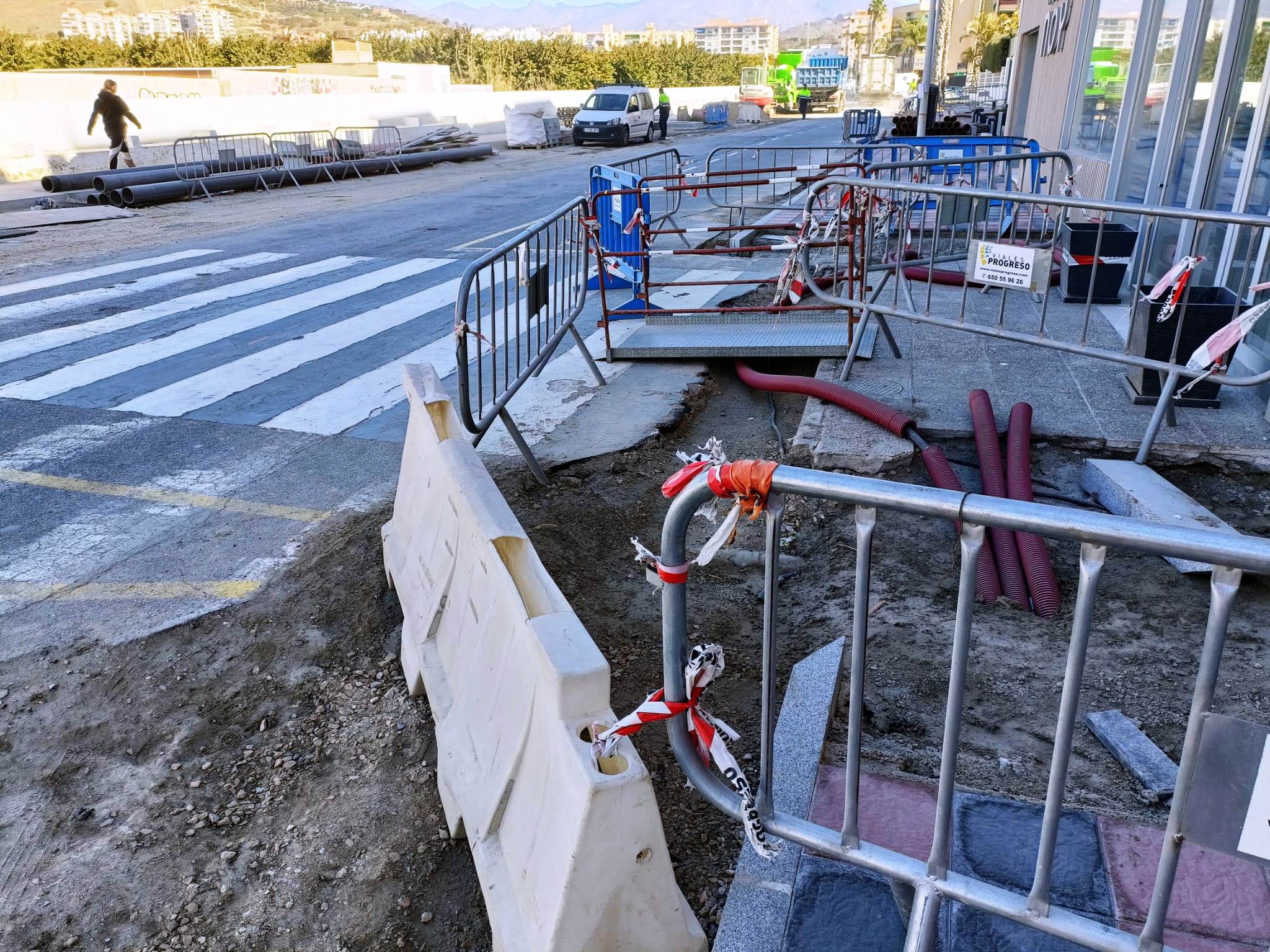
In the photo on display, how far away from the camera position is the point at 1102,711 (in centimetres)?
362

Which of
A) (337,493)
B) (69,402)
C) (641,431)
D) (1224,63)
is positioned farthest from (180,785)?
(1224,63)

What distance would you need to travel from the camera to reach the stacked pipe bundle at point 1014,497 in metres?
4.60

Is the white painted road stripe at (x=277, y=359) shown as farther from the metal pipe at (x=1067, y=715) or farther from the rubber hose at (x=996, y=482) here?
the metal pipe at (x=1067, y=715)

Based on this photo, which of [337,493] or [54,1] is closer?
[337,493]

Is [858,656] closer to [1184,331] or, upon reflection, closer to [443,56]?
[1184,331]

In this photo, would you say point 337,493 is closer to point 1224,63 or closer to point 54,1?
point 1224,63

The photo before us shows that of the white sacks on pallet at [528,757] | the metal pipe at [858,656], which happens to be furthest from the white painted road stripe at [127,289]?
the metal pipe at [858,656]

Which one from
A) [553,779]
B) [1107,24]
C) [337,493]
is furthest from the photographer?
[1107,24]

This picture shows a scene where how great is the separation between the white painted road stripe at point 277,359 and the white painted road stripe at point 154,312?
195 centimetres

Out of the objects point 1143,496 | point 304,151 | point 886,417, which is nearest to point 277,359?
point 886,417

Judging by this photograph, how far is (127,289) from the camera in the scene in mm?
11469

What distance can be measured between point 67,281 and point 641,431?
895cm

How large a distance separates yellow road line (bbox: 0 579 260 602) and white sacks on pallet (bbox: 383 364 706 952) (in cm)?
148

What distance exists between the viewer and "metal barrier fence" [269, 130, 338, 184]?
24.1m
